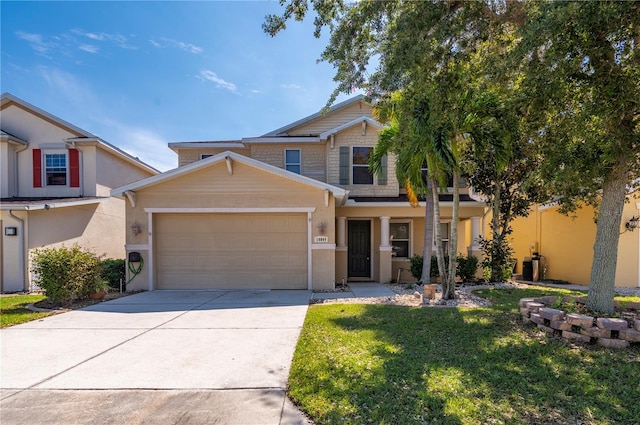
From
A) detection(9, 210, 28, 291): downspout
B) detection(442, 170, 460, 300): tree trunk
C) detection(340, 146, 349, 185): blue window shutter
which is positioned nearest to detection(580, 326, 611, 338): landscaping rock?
detection(442, 170, 460, 300): tree trunk

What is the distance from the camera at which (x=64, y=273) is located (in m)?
7.82

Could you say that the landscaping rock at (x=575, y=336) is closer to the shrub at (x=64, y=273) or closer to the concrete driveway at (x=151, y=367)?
the concrete driveway at (x=151, y=367)

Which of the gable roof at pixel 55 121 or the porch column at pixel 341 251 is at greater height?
the gable roof at pixel 55 121

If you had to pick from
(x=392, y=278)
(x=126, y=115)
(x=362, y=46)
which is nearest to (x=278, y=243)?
(x=392, y=278)

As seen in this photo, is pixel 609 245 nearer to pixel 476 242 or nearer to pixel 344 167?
pixel 476 242

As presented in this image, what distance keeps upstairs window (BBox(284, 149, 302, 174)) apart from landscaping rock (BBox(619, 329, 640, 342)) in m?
10.6

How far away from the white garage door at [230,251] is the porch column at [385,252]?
3.03 meters

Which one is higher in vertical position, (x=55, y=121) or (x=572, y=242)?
(x=55, y=121)

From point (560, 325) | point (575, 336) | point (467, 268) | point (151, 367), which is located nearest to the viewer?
point (151, 367)

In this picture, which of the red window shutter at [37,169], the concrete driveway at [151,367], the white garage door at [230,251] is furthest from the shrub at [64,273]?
the red window shutter at [37,169]

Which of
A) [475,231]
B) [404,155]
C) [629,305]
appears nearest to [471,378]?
[629,305]

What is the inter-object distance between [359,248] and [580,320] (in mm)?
7909

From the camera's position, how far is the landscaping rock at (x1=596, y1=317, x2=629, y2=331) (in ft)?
14.5

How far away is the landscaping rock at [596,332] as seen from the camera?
4445 millimetres
